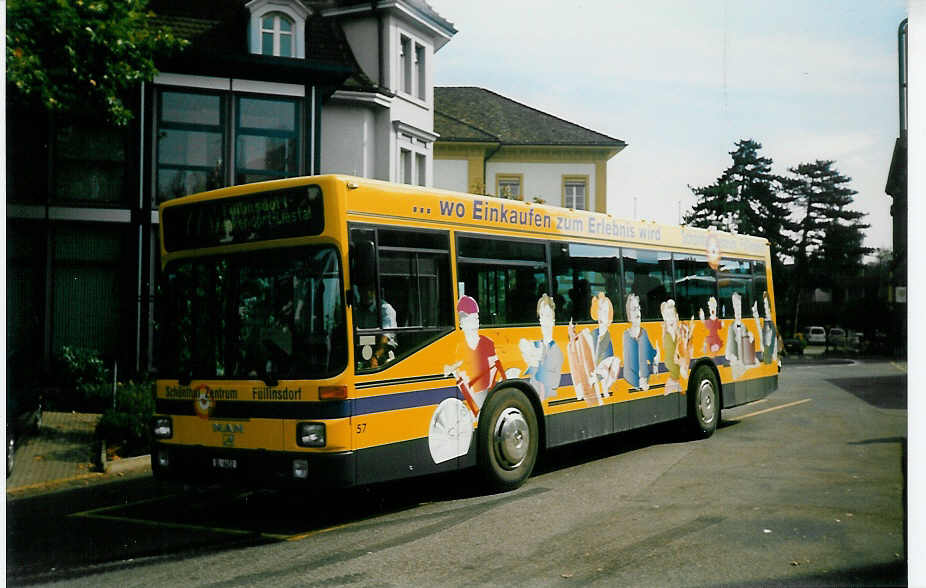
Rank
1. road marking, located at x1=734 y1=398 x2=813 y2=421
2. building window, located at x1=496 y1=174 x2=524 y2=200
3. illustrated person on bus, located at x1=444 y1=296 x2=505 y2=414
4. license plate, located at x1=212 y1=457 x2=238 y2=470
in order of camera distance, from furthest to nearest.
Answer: road marking, located at x1=734 y1=398 x2=813 y2=421 < building window, located at x1=496 y1=174 x2=524 y2=200 < illustrated person on bus, located at x1=444 y1=296 x2=505 y2=414 < license plate, located at x1=212 y1=457 x2=238 y2=470

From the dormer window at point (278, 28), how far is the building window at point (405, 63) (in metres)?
2.47

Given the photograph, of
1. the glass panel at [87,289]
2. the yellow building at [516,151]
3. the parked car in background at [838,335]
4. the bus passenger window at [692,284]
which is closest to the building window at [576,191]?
the yellow building at [516,151]

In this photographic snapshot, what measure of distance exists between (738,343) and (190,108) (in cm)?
1231

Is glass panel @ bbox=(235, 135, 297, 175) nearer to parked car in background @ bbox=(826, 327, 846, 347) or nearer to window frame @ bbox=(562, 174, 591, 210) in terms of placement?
window frame @ bbox=(562, 174, 591, 210)

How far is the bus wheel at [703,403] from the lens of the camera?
478 inches

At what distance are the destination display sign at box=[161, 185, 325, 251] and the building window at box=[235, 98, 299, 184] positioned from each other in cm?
1160

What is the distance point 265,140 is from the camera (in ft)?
65.0

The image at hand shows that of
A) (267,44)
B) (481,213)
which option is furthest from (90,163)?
(481,213)

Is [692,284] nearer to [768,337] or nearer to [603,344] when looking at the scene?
[603,344]

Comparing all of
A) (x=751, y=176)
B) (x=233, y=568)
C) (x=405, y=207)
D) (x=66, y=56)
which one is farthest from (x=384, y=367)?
(x=66, y=56)

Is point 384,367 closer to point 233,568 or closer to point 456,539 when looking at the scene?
point 456,539

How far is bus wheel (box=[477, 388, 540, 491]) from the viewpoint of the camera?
8.47 metres

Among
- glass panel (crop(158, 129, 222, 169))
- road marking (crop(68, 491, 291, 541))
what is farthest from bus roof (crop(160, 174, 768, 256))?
glass panel (crop(158, 129, 222, 169))

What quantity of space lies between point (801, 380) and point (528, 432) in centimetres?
1635
